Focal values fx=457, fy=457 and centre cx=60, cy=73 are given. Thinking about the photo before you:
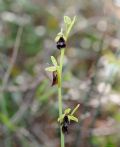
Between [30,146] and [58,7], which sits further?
[58,7]

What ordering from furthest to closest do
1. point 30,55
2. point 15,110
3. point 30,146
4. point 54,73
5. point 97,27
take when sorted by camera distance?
point 97,27 → point 30,55 → point 15,110 → point 30,146 → point 54,73

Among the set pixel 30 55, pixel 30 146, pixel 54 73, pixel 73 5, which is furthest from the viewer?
pixel 73 5

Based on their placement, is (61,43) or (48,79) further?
(48,79)

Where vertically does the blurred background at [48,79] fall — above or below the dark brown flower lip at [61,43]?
above

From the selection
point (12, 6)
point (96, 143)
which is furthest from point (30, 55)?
point (96, 143)

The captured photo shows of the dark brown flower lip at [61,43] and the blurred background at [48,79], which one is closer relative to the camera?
the dark brown flower lip at [61,43]

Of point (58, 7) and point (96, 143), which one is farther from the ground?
point (58, 7)

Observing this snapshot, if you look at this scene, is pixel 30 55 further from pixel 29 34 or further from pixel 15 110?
pixel 15 110

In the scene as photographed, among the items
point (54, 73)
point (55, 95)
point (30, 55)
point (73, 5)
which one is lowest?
point (54, 73)
